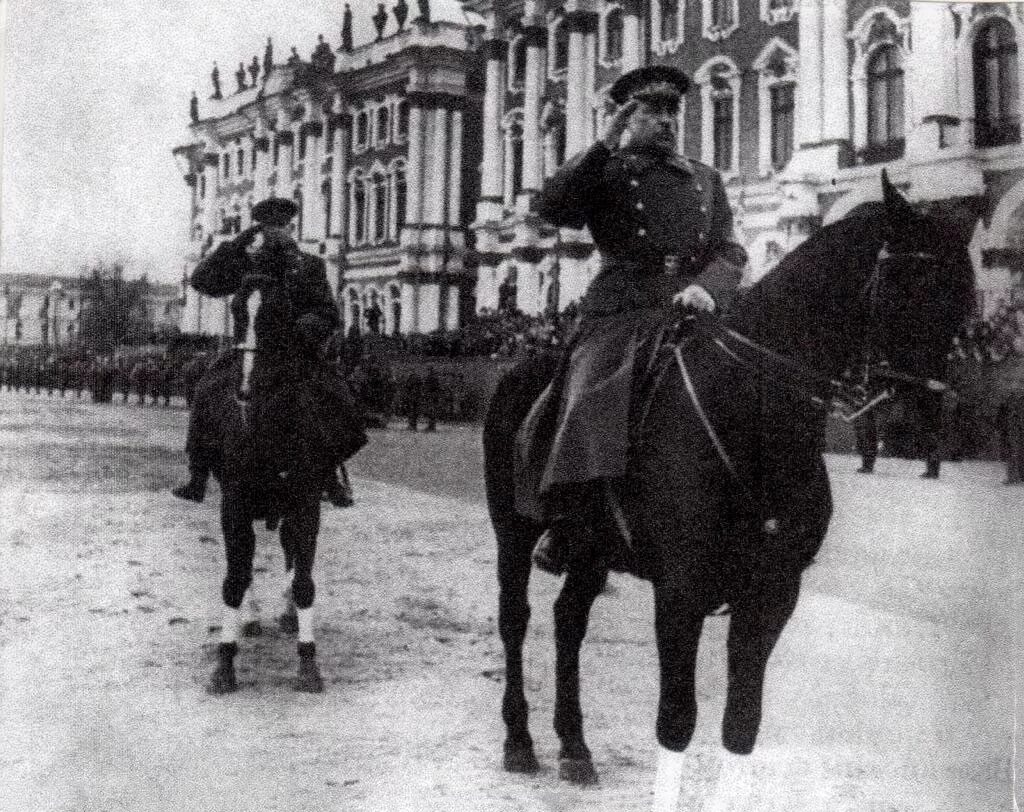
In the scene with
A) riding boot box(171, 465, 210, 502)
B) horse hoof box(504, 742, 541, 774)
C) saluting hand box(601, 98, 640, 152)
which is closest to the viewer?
saluting hand box(601, 98, 640, 152)

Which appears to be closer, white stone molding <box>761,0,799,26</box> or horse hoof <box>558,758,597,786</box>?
horse hoof <box>558,758,597,786</box>

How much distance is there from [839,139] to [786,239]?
171 centimetres

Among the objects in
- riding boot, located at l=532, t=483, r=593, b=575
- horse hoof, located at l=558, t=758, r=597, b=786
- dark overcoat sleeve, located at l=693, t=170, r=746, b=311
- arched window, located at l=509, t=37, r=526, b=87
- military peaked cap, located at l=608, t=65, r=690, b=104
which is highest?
arched window, located at l=509, t=37, r=526, b=87

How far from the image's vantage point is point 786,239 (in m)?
6.10

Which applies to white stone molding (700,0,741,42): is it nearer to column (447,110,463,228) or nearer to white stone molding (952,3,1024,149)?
white stone molding (952,3,1024,149)

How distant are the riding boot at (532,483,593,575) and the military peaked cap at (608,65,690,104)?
4.26 feet

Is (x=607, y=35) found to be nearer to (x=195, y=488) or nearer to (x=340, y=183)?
(x=340, y=183)

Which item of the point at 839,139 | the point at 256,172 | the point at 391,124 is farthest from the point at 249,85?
the point at 839,139

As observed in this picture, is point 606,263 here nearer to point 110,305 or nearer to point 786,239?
point 786,239

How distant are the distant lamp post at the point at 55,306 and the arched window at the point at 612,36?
Answer: 395 cm

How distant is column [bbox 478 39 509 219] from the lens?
8.07m

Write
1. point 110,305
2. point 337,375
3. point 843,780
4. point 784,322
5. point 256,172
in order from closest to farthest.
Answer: point 784,322, point 843,780, point 337,375, point 110,305, point 256,172

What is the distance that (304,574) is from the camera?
445 centimetres

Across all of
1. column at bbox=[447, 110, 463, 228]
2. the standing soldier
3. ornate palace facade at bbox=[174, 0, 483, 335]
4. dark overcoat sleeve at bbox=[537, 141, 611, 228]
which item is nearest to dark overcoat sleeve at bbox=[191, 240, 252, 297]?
ornate palace facade at bbox=[174, 0, 483, 335]
